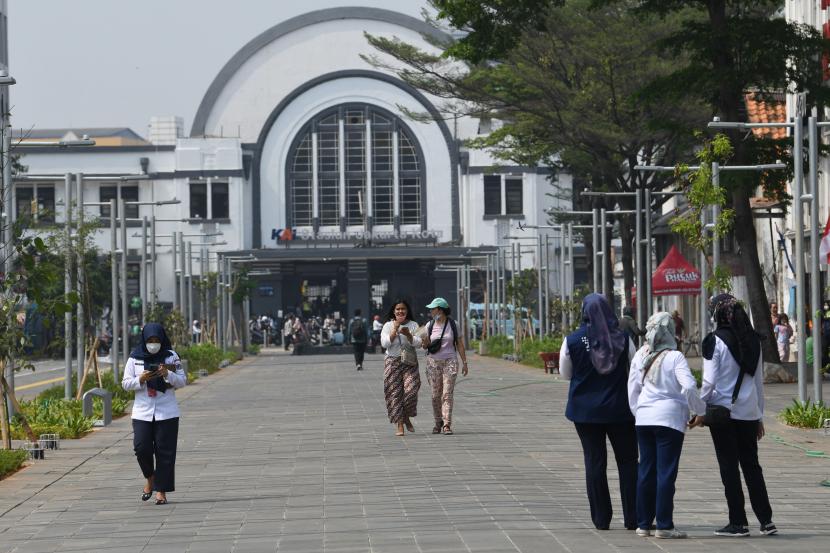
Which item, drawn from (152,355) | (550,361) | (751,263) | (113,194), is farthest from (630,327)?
(113,194)

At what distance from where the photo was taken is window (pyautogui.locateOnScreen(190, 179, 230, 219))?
99500mm

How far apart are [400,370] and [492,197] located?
7729cm

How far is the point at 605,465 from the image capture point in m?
12.1

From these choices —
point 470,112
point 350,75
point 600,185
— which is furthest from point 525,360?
point 350,75

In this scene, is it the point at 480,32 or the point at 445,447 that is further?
the point at 480,32

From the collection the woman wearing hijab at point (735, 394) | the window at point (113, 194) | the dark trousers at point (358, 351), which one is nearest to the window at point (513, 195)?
the window at point (113, 194)

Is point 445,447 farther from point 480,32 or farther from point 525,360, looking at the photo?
point 525,360

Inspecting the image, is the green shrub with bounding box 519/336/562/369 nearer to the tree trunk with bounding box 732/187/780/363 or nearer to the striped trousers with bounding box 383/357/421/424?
the tree trunk with bounding box 732/187/780/363

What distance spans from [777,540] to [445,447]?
8.54 m

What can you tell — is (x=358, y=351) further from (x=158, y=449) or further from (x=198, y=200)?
(x=198, y=200)

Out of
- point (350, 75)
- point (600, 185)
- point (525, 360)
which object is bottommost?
point (525, 360)

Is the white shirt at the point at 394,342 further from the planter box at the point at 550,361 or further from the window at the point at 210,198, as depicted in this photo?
the window at the point at 210,198

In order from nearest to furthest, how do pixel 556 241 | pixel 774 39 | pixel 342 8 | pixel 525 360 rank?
pixel 774 39
pixel 525 360
pixel 556 241
pixel 342 8

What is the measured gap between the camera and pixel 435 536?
38.9 ft
